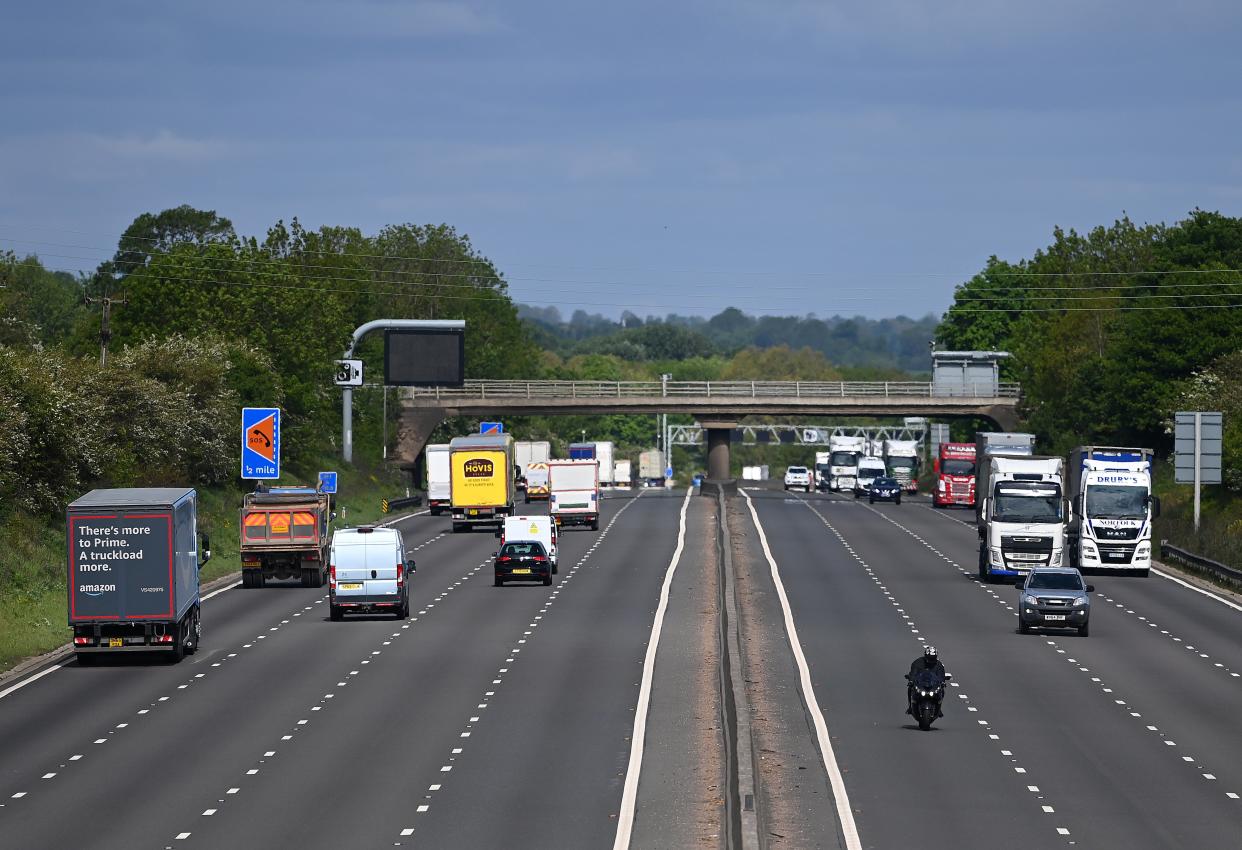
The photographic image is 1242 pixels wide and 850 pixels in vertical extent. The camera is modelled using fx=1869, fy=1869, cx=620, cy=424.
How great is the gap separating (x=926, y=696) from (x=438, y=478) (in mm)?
67455

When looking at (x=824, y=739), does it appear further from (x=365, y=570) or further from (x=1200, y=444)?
(x=1200, y=444)

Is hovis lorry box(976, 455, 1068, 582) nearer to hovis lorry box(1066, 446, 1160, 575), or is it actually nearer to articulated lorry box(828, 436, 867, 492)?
hovis lorry box(1066, 446, 1160, 575)

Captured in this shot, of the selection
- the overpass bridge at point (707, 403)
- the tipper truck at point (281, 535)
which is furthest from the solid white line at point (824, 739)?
the overpass bridge at point (707, 403)

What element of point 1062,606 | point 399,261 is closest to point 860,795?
point 1062,606

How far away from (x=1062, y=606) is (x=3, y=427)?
1282 inches

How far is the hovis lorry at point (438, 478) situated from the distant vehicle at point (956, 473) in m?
30.1

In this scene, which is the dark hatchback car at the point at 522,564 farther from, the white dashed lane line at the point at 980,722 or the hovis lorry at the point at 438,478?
the hovis lorry at the point at 438,478

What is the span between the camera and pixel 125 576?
39.2m

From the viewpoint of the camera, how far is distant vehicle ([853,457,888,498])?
415 ft

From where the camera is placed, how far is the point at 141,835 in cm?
2289

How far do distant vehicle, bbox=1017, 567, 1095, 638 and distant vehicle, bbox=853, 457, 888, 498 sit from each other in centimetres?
7887

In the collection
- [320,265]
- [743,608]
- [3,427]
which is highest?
[320,265]

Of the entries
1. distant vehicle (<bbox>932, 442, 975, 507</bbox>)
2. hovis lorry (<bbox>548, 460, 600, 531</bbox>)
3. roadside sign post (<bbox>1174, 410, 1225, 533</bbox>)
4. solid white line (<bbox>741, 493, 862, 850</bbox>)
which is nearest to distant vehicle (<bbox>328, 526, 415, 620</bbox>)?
solid white line (<bbox>741, 493, 862, 850</bbox>)

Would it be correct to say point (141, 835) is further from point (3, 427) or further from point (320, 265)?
point (320, 265)
